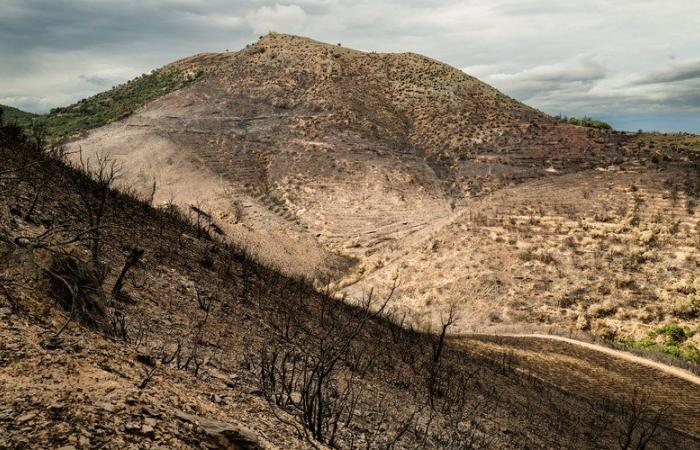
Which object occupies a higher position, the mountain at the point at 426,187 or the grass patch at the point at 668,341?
the mountain at the point at 426,187

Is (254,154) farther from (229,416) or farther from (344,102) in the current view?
(229,416)

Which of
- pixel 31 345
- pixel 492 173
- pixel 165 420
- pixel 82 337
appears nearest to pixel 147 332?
pixel 82 337

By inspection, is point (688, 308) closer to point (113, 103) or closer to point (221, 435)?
point (221, 435)

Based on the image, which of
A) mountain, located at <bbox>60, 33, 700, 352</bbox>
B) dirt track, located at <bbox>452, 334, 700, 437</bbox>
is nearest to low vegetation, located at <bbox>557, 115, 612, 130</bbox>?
mountain, located at <bbox>60, 33, 700, 352</bbox>

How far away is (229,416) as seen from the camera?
236 inches

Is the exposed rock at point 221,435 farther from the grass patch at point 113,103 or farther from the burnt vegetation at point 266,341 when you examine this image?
the grass patch at point 113,103

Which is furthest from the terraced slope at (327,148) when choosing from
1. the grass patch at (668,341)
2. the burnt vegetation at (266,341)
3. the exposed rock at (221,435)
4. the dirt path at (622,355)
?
the exposed rock at (221,435)

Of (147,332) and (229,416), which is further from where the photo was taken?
(147,332)

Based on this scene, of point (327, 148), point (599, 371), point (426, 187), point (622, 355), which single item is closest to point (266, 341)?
point (599, 371)

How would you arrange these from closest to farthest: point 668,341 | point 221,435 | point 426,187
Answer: point 221,435
point 668,341
point 426,187

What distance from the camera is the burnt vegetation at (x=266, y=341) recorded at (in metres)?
7.25

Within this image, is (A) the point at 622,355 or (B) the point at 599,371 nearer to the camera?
(B) the point at 599,371

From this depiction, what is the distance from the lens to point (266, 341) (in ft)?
38.4

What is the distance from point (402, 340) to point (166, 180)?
30.3m
